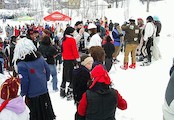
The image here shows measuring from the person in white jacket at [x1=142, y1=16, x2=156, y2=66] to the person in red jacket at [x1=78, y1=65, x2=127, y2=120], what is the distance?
21.5ft

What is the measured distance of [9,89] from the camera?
9.75ft

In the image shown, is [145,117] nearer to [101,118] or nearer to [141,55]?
[101,118]

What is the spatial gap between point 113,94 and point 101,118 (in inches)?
13.0

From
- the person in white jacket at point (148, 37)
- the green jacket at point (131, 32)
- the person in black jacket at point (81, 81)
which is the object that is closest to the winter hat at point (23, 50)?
the person in black jacket at point (81, 81)

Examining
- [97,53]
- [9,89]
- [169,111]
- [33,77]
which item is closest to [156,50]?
[97,53]

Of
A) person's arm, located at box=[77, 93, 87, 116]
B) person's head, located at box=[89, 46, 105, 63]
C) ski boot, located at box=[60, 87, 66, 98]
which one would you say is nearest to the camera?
person's arm, located at box=[77, 93, 87, 116]

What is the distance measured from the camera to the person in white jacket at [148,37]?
914 centimetres

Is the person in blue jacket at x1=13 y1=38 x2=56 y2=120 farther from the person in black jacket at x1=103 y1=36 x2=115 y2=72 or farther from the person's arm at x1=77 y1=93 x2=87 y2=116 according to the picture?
the person in black jacket at x1=103 y1=36 x2=115 y2=72

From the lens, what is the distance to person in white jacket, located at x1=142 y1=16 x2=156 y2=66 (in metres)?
9.14

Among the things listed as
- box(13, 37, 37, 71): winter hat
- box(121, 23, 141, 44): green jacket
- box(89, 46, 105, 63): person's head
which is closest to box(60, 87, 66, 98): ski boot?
box(89, 46, 105, 63): person's head

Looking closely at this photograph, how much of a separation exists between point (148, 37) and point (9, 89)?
287 inches

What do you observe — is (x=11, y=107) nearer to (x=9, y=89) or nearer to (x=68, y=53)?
(x=9, y=89)

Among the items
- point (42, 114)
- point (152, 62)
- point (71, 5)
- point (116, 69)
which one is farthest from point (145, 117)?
point (71, 5)

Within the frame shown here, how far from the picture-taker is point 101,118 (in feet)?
9.88
